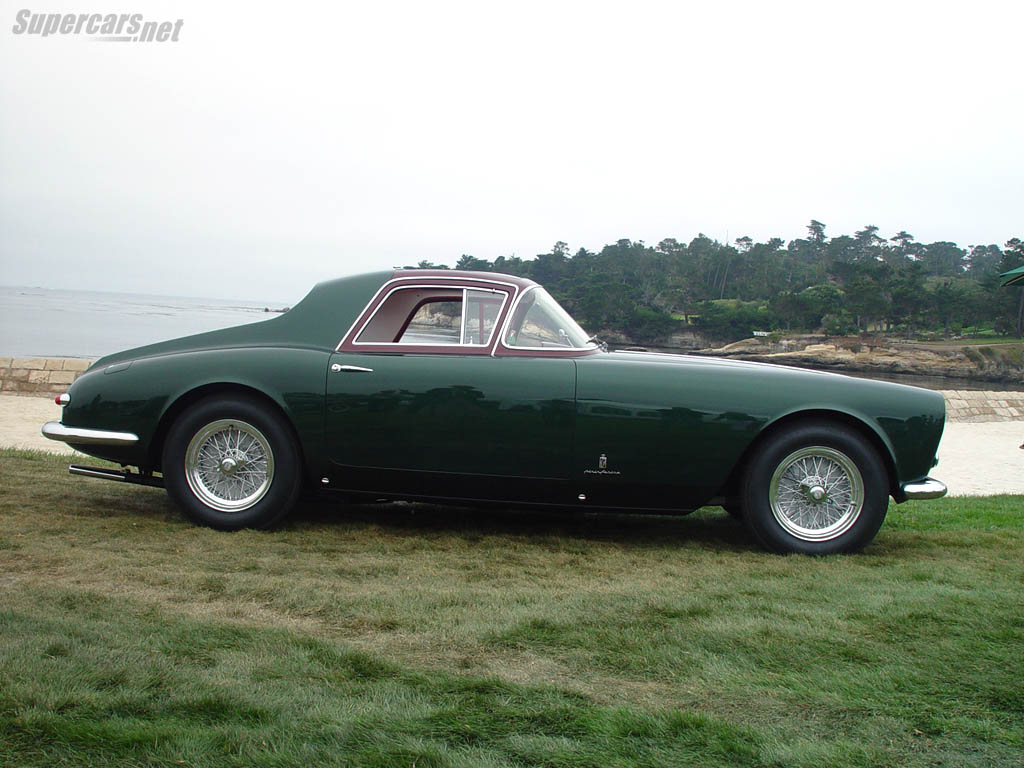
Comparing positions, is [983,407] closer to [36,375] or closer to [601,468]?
[601,468]

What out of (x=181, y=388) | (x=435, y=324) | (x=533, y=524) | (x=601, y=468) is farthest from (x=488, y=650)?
(x=181, y=388)

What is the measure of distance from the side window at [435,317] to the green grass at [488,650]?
3.67 ft

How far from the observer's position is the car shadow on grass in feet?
15.8

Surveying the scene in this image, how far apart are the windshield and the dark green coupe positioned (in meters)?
0.01

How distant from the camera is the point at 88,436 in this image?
4754mm

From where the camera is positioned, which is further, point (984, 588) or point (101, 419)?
point (101, 419)

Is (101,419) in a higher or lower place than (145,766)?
higher

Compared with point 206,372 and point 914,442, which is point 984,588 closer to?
point 914,442

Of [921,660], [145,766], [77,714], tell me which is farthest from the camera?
[921,660]

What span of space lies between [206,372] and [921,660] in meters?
3.78

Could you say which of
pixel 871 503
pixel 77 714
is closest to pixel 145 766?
pixel 77 714

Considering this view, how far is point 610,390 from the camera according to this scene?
4504 millimetres

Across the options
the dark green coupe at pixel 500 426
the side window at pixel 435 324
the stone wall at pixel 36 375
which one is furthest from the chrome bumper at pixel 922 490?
the stone wall at pixel 36 375

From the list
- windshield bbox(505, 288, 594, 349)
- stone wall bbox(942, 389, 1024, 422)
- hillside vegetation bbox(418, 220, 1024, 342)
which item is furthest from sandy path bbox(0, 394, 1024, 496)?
hillside vegetation bbox(418, 220, 1024, 342)
